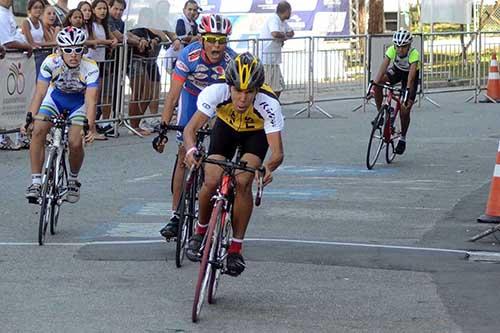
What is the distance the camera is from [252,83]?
26.1ft

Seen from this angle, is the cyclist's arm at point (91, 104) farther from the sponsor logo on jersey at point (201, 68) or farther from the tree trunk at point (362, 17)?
the tree trunk at point (362, 17)

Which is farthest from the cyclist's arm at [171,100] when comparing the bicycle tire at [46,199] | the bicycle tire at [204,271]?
the bicycle tire at [204,271]

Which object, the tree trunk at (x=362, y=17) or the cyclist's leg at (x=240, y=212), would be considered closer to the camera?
the cyclist's leg at (x=240, y=212)

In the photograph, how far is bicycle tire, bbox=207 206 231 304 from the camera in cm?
783

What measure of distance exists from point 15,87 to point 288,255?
8.10 metres

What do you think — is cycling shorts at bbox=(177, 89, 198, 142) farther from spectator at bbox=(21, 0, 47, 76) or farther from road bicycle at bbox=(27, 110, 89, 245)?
spectator at bbox=(21, 0, 47, 76)

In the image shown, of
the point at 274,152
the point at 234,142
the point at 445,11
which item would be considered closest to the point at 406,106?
the point at 234,142

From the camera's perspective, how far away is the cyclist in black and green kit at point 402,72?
16.4 metres

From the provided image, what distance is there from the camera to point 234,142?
8484 mm

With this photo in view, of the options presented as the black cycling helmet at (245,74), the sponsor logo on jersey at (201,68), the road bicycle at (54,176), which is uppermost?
the black cycling helmet at (245,74)

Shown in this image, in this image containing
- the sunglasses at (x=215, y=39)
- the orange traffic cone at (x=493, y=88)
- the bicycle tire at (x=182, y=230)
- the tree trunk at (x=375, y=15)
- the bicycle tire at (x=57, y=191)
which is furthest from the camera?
the tree trunk at (x=375, y=15)

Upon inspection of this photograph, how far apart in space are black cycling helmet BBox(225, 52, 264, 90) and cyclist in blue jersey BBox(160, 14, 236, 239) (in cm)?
183

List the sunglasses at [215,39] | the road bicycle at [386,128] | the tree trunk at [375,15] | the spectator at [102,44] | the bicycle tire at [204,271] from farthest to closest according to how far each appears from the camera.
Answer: the tree trunk at [375,15] < the spectator at [102,44] < the road bicycle at [386,128] < the sunglasses at [215,39] < the bicycle tire at [204,271]

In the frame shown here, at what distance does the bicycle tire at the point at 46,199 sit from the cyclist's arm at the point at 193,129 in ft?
7.72
